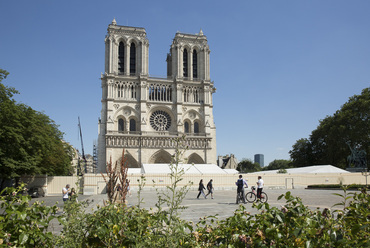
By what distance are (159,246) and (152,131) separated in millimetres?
43420

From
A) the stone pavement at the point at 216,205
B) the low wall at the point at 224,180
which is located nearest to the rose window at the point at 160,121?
the low wall at the point at 224,180

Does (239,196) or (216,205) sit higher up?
(239,196)

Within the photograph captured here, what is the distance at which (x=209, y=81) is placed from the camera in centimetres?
4969

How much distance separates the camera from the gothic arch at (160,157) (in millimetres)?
44812

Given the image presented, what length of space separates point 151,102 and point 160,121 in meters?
3.27

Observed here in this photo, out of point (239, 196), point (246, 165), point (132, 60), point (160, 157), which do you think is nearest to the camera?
point (239, 196)

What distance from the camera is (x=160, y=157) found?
45.9m

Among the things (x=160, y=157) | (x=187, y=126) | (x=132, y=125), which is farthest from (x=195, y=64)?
(x=160, y=157)

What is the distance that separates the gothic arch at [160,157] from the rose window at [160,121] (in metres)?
4.06

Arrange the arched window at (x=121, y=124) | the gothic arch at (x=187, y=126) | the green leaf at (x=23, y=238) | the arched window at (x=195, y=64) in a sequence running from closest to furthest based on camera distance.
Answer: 1. the green leaf at (x=23, y=238)
2. the arched window at (x=121, y=124)
3. the gothic arch at (x=187, y=126)
4. the arched window at (x=195, y=64)

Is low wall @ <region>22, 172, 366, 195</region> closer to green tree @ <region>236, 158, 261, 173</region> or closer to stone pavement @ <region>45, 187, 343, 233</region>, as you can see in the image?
stone pavement @ <region>45, 187, 343, 233</region>

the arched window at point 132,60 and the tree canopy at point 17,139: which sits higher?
the arched window at point 132,60

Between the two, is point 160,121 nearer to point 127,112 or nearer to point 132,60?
point 127,112

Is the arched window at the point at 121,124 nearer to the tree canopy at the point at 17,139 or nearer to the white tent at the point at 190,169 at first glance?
the white tent at the point at 190,169
